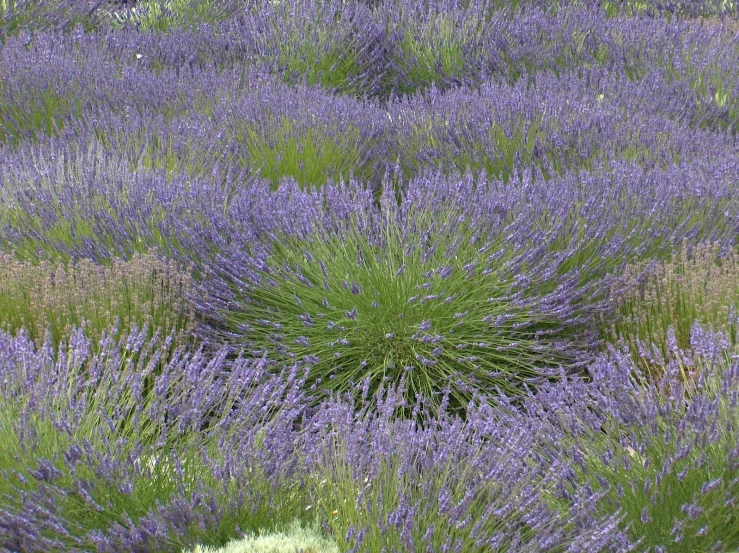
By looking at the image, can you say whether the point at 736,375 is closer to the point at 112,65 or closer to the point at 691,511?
the point at 691,511

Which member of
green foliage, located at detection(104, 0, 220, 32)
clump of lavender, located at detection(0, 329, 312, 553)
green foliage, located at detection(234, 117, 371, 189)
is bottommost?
green foliage, located at detection(104, 0, 220, 32)

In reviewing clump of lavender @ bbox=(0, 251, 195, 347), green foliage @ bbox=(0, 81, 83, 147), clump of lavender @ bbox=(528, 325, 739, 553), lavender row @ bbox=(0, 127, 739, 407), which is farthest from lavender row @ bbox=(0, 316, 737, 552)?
green foliage @ bbox=(0, 81, 83, 147)

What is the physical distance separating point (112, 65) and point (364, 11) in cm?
174

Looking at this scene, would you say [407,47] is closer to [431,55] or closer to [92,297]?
[431,55]

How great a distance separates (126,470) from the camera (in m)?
2.01

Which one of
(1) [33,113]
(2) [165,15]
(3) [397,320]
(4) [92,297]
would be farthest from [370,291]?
(2) [165,15]

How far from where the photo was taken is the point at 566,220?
3238 mm

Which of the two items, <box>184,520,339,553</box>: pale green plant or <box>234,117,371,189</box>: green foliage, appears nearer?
<box>184,520,339,553</box>: pale green plant

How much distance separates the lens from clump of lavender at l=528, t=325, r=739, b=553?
1.96 meters

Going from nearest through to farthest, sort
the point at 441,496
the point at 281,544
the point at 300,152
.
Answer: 1. the point at 281,544
2. the point at 441,496
3. the point at 300,152

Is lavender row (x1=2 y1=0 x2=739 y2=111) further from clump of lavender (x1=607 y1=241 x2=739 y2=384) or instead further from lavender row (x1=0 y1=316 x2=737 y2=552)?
lavender row (x1=0 y1=316 x2=737 y2=552)

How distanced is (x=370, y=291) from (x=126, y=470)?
44.9 inches

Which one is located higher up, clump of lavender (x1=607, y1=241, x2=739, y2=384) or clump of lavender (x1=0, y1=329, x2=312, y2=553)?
clump of lavender (x1=0, y1=329, x2=312, y2=553)

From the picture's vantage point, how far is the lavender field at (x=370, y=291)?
197cm
